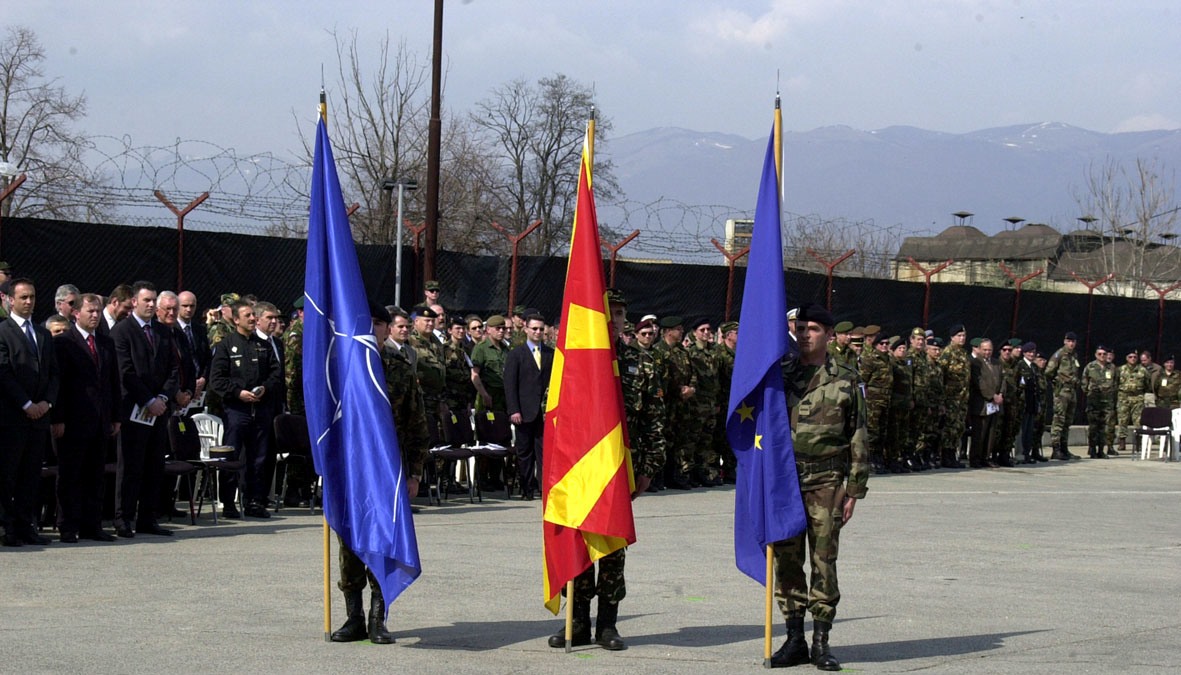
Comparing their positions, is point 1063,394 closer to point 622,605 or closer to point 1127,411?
point 1127,411

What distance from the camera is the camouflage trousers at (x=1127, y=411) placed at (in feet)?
95.7

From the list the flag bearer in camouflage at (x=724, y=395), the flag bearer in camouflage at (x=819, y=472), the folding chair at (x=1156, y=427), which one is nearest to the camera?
the flag bearer in camouflage at (x=819, y=472)

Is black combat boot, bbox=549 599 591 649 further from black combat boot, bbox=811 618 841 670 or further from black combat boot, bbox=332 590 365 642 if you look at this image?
black combat boot, bbox=811 618 841 670

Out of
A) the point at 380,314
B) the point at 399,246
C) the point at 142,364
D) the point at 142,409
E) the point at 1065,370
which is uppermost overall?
the point at 399,246

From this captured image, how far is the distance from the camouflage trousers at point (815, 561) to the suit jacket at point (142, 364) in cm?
675

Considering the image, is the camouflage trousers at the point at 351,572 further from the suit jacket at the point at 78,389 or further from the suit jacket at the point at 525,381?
the suit jacket at the point at 525,381

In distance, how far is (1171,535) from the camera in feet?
49.1

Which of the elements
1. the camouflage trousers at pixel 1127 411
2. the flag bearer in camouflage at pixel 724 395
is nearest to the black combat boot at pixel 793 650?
the flag bearer in camouflage at pixel 724 395

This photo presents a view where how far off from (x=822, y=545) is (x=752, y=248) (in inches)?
68.7

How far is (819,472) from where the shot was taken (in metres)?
7.95

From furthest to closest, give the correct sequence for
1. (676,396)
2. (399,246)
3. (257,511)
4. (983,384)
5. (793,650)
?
(983,384) < (399,246) < (676,396) < (257,511) < (793,650)

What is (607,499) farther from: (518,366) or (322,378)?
(518,366)

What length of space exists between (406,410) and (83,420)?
428 centimetres

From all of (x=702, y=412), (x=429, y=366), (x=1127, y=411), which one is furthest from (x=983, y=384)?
(x=429, y=366)
